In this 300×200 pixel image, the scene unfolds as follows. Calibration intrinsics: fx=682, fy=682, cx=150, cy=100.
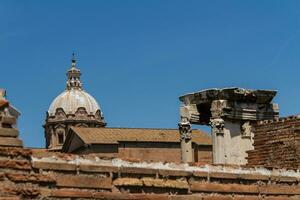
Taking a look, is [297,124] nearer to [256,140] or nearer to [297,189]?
[256,140]

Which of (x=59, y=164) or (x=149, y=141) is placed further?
(x=149, y=141)

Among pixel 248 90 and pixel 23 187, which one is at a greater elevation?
pixel 248 90

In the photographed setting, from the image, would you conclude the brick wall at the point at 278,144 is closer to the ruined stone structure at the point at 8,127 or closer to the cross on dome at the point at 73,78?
the ruined stone structure at the point at 8,127

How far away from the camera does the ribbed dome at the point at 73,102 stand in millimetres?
70125

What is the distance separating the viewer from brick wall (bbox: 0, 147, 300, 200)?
26.8 ft

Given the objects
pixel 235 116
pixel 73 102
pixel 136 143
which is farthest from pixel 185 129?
pixel 73 102

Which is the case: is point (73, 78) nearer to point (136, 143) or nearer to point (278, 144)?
point (136, 143)

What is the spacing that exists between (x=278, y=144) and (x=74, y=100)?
59174 mm

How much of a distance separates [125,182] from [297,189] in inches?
127

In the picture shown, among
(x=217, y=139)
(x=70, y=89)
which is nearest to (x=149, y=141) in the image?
(x=70, y=89)

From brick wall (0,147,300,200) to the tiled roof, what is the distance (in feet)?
129

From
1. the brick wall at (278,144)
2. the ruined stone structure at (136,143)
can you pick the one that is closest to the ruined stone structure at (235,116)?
the brick wall at (278,144)

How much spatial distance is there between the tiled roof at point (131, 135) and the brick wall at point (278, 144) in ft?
117

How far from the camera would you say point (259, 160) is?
45.0 ft
